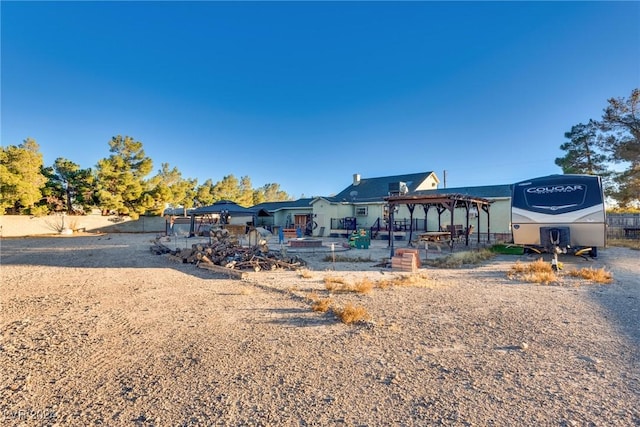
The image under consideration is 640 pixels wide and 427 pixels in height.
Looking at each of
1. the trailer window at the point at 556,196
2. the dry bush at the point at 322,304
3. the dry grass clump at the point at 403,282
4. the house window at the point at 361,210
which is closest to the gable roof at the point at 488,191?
the house window at the point at 361,210

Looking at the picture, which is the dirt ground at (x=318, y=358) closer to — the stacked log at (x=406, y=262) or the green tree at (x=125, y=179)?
the stacked log at (x=406, y=262)

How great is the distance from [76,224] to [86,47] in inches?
731

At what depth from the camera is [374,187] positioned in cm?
2850

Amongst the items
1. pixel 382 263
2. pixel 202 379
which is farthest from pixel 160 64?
pixel 202 379

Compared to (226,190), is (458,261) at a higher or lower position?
lower

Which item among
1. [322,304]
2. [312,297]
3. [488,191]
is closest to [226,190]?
[488,191]

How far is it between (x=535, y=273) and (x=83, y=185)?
35.1m

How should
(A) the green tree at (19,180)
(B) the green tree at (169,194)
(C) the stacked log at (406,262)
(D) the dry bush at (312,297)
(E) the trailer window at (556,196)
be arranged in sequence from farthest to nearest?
(B) the green tree at (169,194)
(A) the green tree at (19,180)
(E) the trailer window at (556,196)
(C) the stacked log at (406,262)
(D) the dry bush at (312,297)

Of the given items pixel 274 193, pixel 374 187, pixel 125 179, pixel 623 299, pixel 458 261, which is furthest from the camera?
pixel 274 193

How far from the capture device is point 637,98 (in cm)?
2008

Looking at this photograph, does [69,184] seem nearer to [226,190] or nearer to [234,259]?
[226,190]

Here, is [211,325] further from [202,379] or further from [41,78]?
[41,78]

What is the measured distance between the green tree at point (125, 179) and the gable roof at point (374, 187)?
20.2 meters

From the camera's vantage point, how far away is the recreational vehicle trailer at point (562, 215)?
10.9 meters
